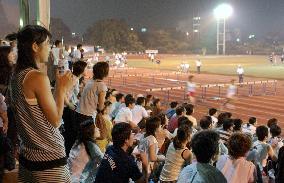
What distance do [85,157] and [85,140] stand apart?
0.65 feet

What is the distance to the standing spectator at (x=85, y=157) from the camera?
470 cm

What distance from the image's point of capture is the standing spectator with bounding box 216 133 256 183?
423 cm

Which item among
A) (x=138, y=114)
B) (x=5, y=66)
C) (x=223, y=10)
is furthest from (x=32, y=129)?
(x=223, y=10)

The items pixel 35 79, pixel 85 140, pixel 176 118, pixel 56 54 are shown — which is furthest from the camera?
pixel 56 54

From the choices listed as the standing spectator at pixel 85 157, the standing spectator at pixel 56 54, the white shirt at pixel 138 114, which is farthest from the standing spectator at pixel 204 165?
the standing spectator at pixel 56 54

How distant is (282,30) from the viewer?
5089 inches

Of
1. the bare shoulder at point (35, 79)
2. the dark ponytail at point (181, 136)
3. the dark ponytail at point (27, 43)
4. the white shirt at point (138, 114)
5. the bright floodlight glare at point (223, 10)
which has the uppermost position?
the bright floodlight glare at point (223, 10)

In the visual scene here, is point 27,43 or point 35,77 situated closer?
point 35,77

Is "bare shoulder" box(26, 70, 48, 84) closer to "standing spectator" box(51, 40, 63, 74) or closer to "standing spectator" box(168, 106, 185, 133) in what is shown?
"standing spectator" box(168, 106, 185, 133)

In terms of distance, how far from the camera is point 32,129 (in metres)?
2.59

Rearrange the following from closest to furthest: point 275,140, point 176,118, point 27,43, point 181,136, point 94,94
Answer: point 27,43, point 181,136, point 94,94, point 275,140, point 176,118

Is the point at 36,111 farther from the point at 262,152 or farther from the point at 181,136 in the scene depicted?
the point at 262,152

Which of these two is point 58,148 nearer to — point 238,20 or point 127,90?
point 127,90

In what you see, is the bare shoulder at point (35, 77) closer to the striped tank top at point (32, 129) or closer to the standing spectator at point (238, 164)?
the striped tank top at point (32, 129)
